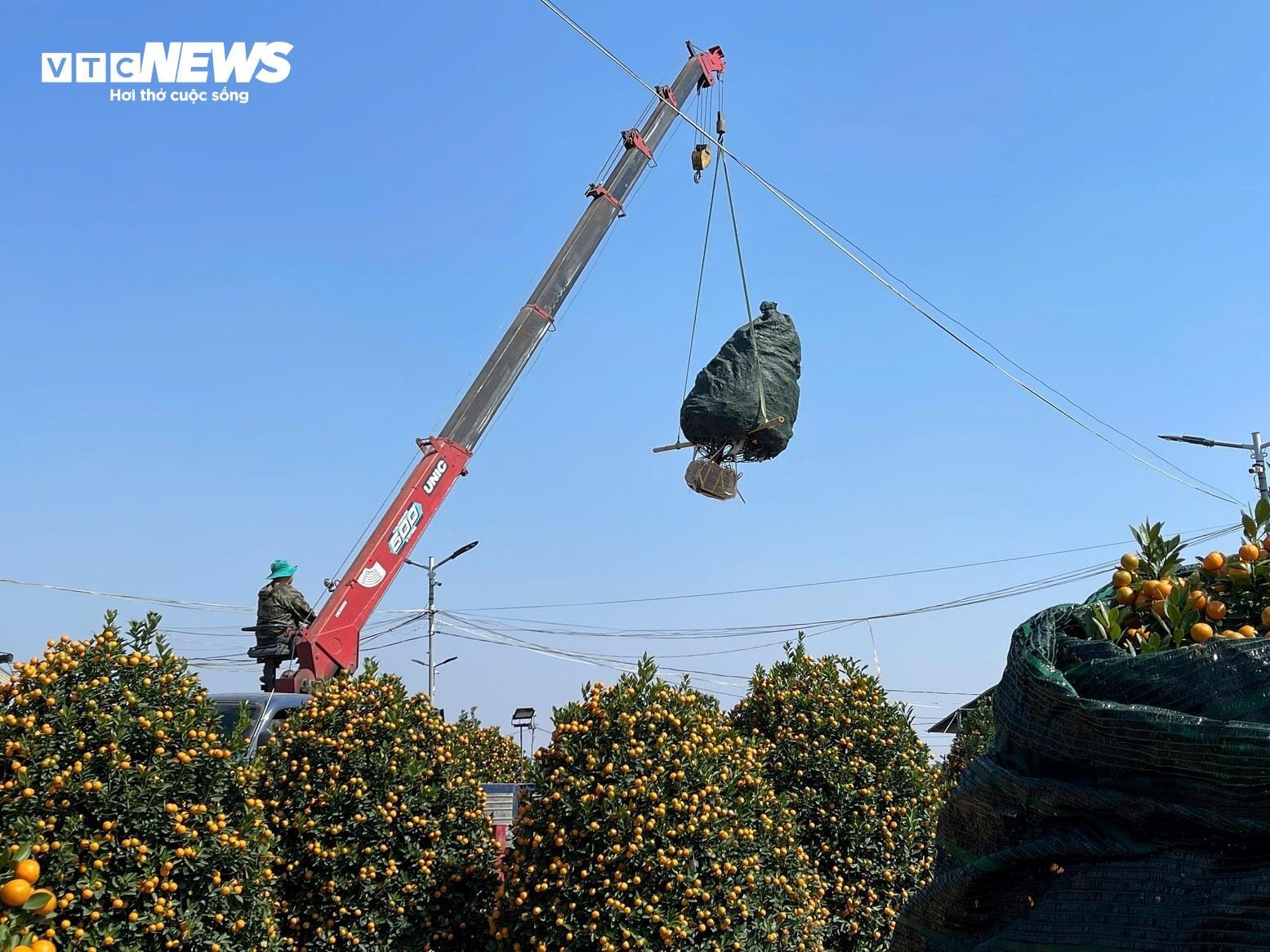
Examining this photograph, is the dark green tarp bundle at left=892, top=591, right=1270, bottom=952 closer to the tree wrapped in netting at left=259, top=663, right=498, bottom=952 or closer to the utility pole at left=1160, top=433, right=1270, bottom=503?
the tree wrapped in netting at left=259, top=663, right=498, bottom=952

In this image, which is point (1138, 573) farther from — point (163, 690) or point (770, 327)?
point (163, 690)

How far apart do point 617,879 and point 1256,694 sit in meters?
5.01

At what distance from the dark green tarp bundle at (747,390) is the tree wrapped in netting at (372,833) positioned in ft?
10.8

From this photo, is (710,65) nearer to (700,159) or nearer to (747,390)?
(700,159)

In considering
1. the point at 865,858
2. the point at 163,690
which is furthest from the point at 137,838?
the point at 865,858

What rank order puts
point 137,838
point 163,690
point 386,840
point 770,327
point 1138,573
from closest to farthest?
point 1138,573
point 137,838
point 163,690
point 386,840
point 770,327

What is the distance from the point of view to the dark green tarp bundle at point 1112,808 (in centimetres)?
215

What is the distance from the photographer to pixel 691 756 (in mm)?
7133

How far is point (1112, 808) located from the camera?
2.37 metres

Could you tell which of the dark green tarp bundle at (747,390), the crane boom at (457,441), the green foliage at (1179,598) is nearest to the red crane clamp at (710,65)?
the crane boom at (457,441)

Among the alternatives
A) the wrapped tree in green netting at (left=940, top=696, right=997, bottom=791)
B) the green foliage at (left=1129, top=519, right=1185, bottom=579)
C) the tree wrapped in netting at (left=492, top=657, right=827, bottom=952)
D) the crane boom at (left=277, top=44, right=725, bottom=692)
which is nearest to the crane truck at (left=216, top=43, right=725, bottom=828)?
the crane boom at (left=277, top=44, right=725, bottom=692)

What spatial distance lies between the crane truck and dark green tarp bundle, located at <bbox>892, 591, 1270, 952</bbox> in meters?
9.36

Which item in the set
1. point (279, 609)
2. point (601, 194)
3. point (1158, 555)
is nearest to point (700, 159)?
point (601, 194)

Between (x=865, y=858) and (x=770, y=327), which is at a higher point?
(x=770, y=327)
